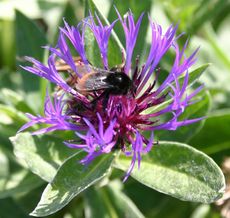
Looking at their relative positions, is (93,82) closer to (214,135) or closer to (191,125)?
(191,125)

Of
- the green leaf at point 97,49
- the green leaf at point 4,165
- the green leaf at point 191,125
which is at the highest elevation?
the green leaf at point 97,49

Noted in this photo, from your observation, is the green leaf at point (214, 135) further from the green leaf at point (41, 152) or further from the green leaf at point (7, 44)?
the green leaf at point (7, 44)

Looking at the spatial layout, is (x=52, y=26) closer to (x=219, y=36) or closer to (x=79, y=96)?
(x=219, y=36)

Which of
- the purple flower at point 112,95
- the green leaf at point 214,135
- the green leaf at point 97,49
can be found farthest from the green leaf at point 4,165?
the green leaf at point 214,135

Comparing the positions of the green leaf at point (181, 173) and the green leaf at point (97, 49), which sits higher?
the green leaf at point (97, 49)

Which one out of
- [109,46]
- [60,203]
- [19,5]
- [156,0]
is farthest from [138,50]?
[19,5]

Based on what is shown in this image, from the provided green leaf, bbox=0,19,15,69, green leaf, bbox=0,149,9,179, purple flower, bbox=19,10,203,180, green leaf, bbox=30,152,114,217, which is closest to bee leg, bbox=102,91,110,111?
purple flower, bbox=19,10,203,180
